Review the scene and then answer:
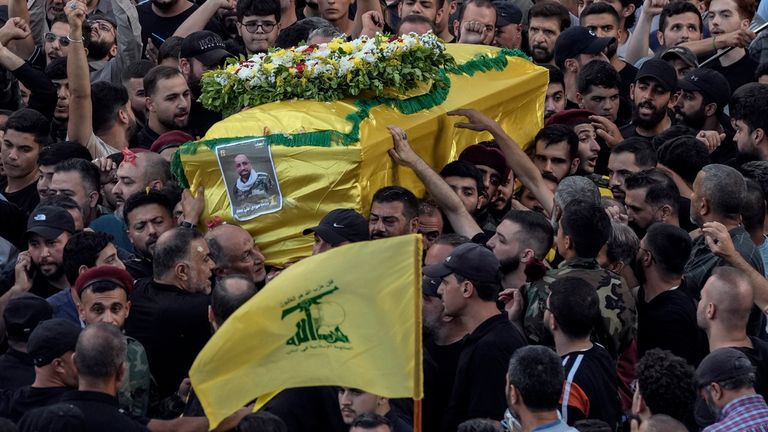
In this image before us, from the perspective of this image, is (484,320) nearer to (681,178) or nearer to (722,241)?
(722,241)

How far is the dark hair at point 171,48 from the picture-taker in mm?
12266

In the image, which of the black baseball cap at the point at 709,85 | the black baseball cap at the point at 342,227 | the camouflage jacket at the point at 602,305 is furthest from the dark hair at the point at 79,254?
the black baseball cap at the point at 709,85

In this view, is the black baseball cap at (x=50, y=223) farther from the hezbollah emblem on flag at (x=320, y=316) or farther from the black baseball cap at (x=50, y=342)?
the hezbollah emblem on flag at (x=320, y=316)

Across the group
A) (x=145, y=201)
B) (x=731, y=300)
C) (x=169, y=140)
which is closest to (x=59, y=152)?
(x=169, y=140)

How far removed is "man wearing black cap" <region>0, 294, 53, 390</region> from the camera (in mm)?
8109

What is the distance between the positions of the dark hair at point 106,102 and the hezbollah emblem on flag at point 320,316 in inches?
186

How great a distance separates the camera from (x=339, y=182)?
30.8ft

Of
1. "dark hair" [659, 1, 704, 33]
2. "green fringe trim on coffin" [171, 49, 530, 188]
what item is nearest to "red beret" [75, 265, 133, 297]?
"green fringe trim on coffin" [171, 49, 530, 188]

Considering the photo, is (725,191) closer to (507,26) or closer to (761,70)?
(761,70)

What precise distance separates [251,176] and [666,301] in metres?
2.50

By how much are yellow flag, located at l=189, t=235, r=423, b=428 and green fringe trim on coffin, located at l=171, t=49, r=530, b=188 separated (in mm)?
2316

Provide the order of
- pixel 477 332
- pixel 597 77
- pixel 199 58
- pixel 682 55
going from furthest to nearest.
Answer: pixel 682 55
pixel 199 58
pixel 597 77
pixel 477 332

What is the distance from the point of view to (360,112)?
9547mm

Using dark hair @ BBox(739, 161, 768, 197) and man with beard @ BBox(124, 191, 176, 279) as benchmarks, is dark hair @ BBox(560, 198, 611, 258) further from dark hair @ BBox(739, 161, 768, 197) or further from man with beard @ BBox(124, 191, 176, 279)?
man with beard @ BBox(124, 191, 176, 279)
